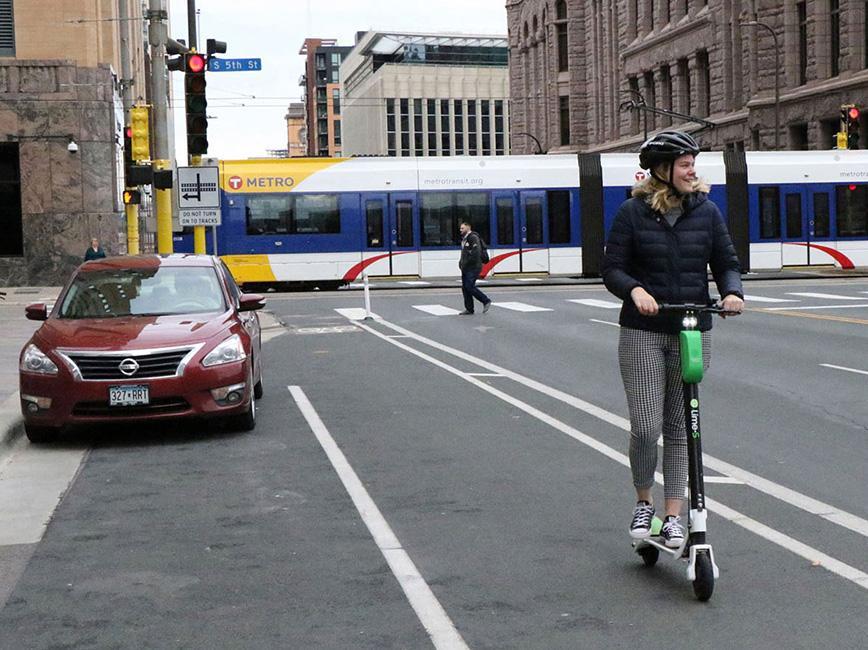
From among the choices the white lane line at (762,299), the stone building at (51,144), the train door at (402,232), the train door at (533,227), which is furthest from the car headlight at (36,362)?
the stone building at (51,144)

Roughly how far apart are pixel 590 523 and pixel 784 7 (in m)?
57.9

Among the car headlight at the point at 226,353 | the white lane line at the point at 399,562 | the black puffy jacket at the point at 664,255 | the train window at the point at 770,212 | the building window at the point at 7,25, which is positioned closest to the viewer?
the white lane line at the point at 399,562

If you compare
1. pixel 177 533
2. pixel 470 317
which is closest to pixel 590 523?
pixel 177 533

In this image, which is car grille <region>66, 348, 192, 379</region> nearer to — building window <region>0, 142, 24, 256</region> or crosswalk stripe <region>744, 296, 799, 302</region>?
crosswalk stripe <region>744, 296, 799, 302</region>

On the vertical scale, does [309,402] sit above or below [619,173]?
below

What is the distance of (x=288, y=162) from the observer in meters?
36.6

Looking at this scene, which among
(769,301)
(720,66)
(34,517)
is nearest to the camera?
(34,517)

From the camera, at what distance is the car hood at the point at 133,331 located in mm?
10594

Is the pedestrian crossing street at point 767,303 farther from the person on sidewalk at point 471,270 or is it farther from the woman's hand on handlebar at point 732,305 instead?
the woman's hand on handlebar at point 732,305

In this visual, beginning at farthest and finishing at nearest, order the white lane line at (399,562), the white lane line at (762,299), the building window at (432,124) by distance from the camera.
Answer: the building window at (432,124), the white lane line at (762,299), the white lane line at (399,562)

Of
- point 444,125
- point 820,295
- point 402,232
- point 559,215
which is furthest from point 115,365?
point 444,125

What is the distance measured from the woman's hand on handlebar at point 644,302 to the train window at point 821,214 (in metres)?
34.9

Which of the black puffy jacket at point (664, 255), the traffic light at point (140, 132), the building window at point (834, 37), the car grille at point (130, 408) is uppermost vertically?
the building window at point (834, 37)

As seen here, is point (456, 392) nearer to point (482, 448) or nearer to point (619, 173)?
point (482, 448)
